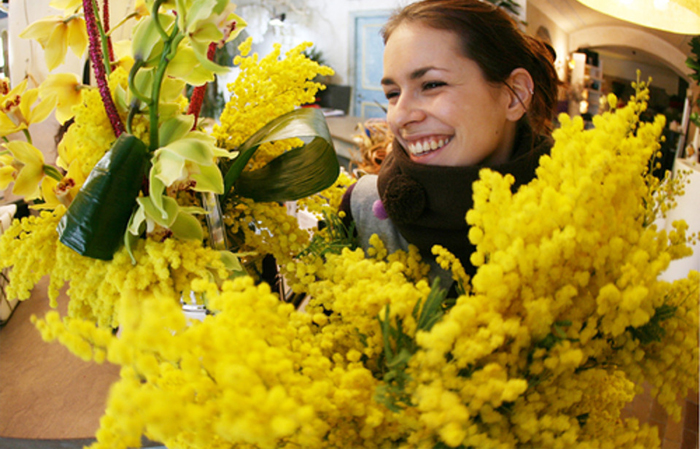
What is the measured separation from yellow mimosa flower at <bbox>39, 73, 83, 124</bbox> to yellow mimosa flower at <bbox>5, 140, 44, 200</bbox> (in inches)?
2.3

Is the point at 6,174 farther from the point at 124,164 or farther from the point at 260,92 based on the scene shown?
the point at 260,92

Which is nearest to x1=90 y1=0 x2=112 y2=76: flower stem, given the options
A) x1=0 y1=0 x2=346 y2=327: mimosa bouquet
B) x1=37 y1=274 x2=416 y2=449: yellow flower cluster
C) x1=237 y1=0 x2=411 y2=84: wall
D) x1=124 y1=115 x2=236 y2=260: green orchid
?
x1=0 y1=0 x2=346 y2=327: mimosa bouquet

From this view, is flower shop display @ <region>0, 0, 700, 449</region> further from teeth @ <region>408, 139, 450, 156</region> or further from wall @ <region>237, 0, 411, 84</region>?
wall @ <region>237, 0, 411, 84</region>

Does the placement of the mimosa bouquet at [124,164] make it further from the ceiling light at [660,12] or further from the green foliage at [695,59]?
the green foliage at [695,59]

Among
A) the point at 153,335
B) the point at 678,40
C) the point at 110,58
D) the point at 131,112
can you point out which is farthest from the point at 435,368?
the point at 678,40

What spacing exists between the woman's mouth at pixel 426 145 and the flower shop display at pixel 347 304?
25cm

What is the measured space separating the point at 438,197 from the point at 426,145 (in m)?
0.08

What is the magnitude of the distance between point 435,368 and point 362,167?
1.62 meters

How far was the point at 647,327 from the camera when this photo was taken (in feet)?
1.20

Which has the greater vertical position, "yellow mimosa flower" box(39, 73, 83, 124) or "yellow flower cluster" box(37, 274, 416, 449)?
"yellow mimosa flower" box(39, 73, 83, 124)

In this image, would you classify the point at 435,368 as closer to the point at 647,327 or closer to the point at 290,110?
the point at 647,327

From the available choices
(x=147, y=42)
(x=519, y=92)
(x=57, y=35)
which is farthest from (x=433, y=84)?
(x=57, y=35)

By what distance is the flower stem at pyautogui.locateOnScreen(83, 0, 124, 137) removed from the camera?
0.47 meters

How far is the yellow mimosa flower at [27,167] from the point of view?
502 millimetres
